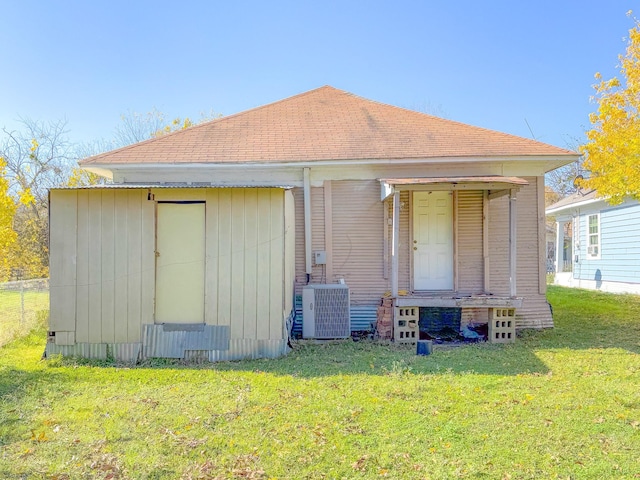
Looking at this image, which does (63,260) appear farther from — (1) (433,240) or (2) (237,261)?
(1) (433,240)

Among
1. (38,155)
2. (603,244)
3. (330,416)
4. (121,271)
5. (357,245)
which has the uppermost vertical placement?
(38,155)

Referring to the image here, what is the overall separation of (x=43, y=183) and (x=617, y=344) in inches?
820

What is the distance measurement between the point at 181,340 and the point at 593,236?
554 inches

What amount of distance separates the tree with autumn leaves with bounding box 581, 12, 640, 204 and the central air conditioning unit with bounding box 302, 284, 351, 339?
538cm

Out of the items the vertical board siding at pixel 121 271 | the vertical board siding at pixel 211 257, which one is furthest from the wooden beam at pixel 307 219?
the vertical board siding at pixel 121 271

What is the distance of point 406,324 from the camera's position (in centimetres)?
664

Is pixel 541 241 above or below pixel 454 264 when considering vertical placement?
above

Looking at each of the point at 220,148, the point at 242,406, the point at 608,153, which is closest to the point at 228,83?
the point at 220,148

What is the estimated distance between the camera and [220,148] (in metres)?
7.64

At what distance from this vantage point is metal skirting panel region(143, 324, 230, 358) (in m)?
5.57

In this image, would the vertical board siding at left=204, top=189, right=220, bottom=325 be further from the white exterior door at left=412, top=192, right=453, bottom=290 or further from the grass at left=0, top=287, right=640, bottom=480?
the white exterior door at left=412, top=192, right=453, bottom=290

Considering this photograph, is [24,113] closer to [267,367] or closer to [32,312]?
[32,312]

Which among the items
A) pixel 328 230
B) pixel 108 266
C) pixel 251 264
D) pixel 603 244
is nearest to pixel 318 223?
pixel 328 230

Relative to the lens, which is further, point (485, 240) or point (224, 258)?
point (485, 240)
